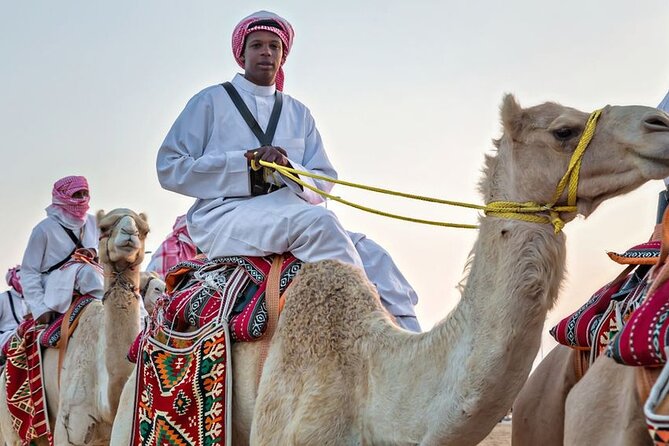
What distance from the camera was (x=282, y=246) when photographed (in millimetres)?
6004

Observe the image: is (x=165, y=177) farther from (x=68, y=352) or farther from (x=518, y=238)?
(x=68, y=352)

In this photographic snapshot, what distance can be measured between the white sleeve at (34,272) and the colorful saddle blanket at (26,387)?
0.87ft

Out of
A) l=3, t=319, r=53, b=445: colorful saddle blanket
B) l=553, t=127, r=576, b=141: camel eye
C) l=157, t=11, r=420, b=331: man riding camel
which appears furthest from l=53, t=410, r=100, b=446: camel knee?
l=553, t=127, r=576, b=141: camel eye

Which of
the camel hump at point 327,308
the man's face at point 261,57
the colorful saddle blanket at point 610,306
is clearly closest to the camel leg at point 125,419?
the camel hump at point 327,308

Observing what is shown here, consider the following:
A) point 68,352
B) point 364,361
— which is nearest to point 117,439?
point 364,361

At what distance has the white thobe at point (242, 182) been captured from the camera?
5973mm

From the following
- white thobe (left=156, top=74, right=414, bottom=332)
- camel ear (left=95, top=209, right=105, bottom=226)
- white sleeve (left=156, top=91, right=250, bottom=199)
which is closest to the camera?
white thobe (left=156, top=74, right=414, bottom=332)

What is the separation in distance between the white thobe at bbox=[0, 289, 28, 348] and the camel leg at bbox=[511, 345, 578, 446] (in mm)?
12405

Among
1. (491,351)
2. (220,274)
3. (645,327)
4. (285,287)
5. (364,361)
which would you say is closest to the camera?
(645,327)

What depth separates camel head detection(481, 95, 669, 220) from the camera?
14.2ft

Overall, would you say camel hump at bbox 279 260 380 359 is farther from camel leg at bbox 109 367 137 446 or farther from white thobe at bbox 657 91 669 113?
white thobe at bbox 657 91 669 113

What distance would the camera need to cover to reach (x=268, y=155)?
6.13m

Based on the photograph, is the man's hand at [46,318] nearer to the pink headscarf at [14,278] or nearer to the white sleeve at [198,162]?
the white sleeve at [198,162]

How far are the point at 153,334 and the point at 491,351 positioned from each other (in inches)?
101
